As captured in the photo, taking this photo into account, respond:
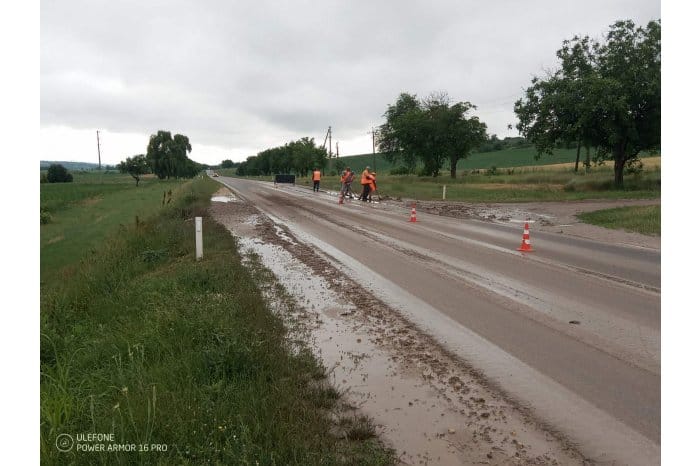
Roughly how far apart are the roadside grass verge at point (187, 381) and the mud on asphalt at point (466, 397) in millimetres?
755

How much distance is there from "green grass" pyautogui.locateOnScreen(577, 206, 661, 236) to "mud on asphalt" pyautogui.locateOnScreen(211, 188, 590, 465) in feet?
35.6

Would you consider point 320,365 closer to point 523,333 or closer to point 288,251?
point 523,333

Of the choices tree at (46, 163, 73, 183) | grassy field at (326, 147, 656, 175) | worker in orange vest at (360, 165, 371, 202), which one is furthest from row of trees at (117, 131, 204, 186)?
worker in orange vest at (360, 165, 371, 202)

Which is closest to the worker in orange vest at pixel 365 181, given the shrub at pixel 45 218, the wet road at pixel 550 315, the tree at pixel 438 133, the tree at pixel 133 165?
the wet road at pixel 550 315

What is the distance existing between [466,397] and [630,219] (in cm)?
1446

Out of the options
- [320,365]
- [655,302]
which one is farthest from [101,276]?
[655,302]

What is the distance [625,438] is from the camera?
3.18m

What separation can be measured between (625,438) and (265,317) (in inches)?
147

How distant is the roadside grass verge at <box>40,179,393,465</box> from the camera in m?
2.99

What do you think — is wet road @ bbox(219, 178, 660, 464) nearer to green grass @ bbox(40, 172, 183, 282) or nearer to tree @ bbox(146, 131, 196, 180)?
green grass @ bbox(40, 172, 183, 282)

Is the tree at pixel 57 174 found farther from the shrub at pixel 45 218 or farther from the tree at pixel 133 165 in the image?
the shrub at pixel 45 218

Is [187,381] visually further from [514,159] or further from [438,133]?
[514,159]

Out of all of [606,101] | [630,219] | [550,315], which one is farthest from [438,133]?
[550,315]

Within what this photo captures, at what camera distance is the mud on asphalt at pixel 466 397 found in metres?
3.04
